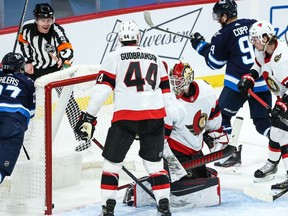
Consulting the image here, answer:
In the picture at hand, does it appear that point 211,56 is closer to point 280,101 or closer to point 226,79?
point 226,79

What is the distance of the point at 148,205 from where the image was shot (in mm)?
4961

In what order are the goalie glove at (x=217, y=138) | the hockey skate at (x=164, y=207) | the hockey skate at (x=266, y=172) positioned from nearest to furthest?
the hockey skate at (x=164, y=207)
the goalie glove at (x=217, y=138)
the hockey skate at (x=266, y=172)

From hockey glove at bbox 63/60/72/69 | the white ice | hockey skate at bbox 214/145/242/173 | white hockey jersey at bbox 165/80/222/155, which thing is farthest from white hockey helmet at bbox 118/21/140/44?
hockey skate at bbox 214/145/242/173

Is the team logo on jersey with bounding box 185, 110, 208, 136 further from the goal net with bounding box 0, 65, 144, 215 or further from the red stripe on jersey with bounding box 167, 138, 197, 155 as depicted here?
the goal net with bounding box 0, 65, 144, 215

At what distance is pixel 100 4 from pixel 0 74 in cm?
278

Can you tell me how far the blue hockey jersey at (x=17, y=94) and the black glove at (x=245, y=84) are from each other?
1360 millimetres

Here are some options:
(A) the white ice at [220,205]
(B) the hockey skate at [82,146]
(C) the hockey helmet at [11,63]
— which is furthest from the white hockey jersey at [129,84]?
(B) the hockey skate at [82,146]

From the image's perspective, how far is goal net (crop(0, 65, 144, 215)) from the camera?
189 inches

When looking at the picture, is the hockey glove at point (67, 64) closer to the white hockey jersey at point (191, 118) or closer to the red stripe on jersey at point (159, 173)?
the white hockey jersey at point (191, 118)

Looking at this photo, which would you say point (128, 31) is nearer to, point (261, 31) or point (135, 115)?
point (135, 115)

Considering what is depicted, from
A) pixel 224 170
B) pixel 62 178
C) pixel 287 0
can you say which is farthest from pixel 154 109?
pixel 287 0

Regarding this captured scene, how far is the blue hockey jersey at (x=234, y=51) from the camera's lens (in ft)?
19.4

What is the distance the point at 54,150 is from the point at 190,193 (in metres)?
0.87

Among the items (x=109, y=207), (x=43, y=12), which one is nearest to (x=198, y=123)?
(x=109, y=207)
